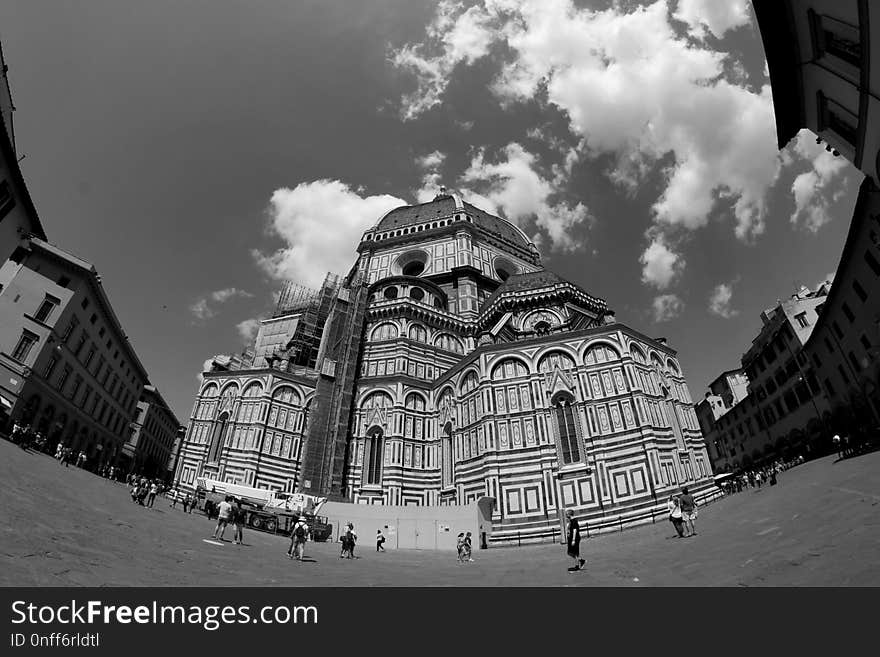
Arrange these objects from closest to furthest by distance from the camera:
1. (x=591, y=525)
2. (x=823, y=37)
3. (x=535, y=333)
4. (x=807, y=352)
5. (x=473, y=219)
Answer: (x=823, y=37) → (x=591, y=525) → (x=535, y=333) → (x=807, y=352) → (x=473, y=219)

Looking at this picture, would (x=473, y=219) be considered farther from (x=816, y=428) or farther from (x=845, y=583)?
(x=845, y=583)

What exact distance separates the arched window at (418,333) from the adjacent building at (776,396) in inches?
1307

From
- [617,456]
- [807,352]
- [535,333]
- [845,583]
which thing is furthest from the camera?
[807,352]

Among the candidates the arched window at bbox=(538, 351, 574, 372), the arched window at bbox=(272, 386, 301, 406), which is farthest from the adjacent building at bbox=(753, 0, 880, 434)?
the arched window at bbox=(272, 386, 301, 406)

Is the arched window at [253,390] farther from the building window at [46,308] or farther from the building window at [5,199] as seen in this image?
the building window at [5,199]

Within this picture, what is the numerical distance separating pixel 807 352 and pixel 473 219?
123 feet

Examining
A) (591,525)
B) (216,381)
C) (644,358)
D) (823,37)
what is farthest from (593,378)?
(216,381)

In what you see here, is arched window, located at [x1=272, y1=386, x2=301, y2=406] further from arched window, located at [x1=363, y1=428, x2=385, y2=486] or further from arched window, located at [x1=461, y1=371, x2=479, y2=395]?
arched window, located at [x1=461, y1=371, x2=479, y2=395]

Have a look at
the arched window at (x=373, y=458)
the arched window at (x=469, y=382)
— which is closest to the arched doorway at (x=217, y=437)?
the arched window at (x=373, y=458)

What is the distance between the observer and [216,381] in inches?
1452

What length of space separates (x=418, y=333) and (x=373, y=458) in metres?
12.5

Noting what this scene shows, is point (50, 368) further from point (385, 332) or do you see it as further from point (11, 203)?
point (385, 332)
